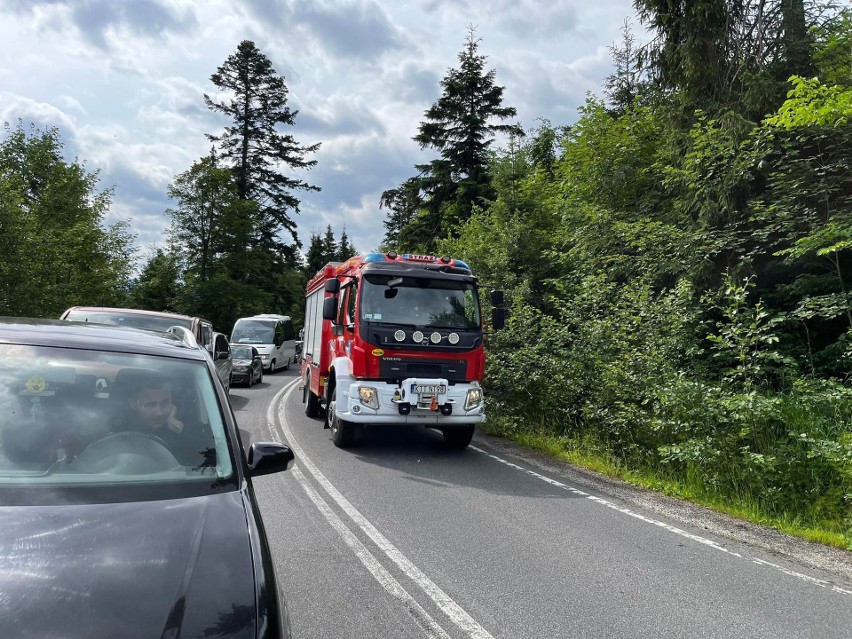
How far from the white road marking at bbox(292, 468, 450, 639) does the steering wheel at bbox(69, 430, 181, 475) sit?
1.86 meters

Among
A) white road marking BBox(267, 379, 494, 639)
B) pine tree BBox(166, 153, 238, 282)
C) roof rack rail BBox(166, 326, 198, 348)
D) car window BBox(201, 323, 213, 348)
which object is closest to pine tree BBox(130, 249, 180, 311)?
pine tree BBox(166, 153, 238, 282)

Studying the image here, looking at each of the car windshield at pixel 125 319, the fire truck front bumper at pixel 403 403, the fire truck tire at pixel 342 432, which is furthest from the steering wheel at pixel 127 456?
the car windshield at pixel 125 319

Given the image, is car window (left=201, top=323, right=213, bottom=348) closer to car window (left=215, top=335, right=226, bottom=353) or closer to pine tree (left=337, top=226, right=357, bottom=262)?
car window (left=215, top=335, right=226, bottom=353)

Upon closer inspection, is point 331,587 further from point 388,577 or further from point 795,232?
point 795,232

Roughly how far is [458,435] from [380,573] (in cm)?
563

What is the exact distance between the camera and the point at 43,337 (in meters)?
3.16

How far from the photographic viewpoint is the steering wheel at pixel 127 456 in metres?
2.66

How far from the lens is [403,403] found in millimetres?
9109

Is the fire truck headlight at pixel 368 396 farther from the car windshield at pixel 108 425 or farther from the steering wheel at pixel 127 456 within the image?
the steering wheel at pixel 127 456

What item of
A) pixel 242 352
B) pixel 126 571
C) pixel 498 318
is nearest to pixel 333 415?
pixel 498 318

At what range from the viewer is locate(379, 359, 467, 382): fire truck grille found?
9.24 meters

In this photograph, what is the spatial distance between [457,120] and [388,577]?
28.0 m

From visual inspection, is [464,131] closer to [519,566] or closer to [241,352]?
[241,352]

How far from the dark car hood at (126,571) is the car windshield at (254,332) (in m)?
25.0
